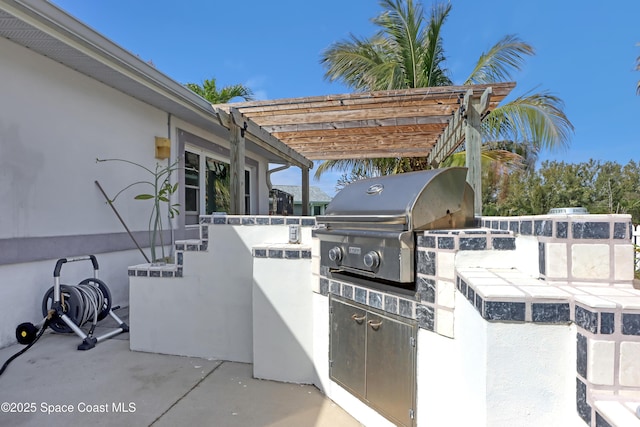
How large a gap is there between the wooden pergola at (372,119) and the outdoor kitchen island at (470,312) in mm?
1279

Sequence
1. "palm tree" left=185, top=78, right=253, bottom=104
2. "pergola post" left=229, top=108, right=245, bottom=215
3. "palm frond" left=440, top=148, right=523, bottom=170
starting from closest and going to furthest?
"pergola post" left=229, top=108, right=245, bottom=215 → "palm frond" left=440, top=148, right=523, bottom=170 → "palm tree" left=185, top=78, right=253, bottom=104

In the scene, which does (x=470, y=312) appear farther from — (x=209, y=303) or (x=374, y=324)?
(x=209, y=303)

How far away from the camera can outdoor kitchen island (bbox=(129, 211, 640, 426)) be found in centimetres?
108

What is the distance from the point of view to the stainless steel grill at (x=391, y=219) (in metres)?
1.89

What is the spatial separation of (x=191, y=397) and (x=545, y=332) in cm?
247

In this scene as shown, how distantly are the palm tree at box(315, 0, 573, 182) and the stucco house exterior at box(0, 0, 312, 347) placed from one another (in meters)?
4.42

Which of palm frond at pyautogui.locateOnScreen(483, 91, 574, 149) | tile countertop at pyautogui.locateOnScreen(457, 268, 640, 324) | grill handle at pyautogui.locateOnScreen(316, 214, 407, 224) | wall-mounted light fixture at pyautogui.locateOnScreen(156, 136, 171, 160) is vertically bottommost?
tile countertop at pyautogui.locateOnScreen(457, 268, 640, 324)

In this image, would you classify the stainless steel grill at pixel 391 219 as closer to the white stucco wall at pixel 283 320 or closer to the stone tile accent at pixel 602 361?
the white stucco wall at pixel 283 320

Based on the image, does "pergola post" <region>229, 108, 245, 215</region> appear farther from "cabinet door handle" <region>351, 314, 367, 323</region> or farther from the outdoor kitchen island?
"cabinet door handle" <region>351, 314, 367, 323</region>

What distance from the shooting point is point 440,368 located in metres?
1.75

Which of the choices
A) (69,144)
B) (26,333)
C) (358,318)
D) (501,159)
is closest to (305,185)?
(501,159)

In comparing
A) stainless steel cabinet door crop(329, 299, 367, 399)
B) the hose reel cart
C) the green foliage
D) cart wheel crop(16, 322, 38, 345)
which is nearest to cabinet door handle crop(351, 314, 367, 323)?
stainless steel cabinet door crop(329, 299, 367, 399)

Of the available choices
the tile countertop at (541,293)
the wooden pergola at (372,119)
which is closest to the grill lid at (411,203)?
the tile countertop at (541,293)

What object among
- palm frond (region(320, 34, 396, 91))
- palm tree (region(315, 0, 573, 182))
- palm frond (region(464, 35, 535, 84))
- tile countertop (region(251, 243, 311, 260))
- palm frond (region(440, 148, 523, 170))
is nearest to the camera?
tile countertop (region(251, 243, 311, 260))
